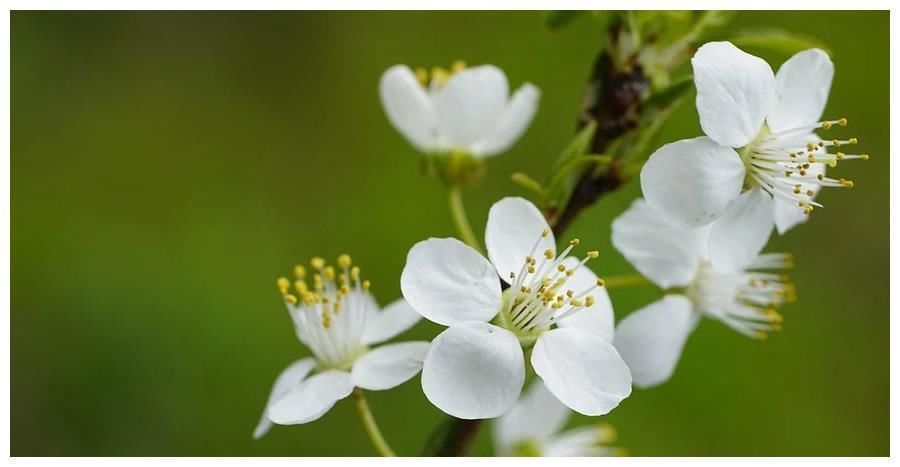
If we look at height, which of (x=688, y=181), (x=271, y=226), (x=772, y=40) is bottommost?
(x=271, y=226)

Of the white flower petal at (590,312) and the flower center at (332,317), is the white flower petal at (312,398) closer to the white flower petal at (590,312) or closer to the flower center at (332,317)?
the flower center at (332,317)

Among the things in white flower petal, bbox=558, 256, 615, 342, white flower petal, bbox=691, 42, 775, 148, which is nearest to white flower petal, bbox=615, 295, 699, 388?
white flower petal, bbox=558, 256, 615, 342

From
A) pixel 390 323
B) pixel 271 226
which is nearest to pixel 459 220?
pixel 390 323

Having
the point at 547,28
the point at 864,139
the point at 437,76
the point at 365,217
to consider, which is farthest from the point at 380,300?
the point at 864,139

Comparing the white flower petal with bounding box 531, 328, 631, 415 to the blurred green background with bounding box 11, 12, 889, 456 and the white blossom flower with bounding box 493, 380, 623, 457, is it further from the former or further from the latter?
the blurred green background with bounding box 11, 12, 889, 456

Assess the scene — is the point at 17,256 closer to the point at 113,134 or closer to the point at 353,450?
the point at 113,134

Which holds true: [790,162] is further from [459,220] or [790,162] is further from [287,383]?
[287,383]
